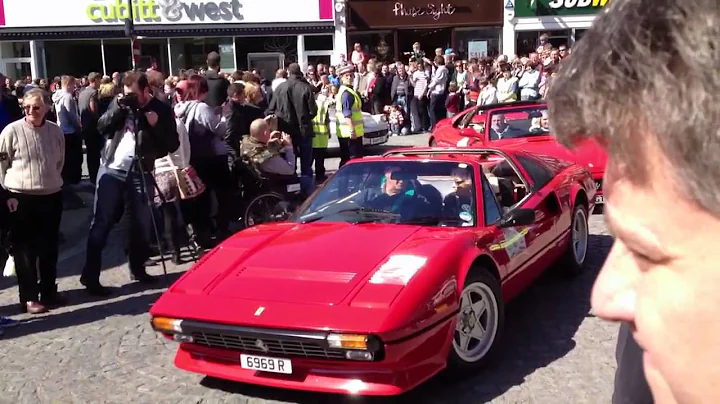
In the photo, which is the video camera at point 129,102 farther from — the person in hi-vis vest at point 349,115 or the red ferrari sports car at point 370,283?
the person in hi-vis vest at point 349,115

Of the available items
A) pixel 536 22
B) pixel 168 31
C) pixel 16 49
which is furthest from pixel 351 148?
pixel 16 49

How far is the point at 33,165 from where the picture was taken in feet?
19.6

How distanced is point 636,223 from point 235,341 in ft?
11.1

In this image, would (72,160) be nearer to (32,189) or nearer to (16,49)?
(32,189)

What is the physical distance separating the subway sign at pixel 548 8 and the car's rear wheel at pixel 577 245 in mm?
19117

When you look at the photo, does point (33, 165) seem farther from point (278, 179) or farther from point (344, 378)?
point (344, 378)

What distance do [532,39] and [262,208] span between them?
18.9m

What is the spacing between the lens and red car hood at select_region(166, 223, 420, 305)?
4.03 m

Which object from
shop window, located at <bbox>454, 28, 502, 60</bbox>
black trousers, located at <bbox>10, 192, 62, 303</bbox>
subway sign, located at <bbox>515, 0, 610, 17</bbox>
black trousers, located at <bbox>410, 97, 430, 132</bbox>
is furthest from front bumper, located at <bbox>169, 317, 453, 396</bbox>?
subway sign, located at <bbox>515, 0, 610, 17</bbox>

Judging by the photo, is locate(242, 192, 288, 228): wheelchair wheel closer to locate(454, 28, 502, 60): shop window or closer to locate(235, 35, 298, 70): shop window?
locate(235, 35, 298, 70): shop window

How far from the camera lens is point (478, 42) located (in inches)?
984

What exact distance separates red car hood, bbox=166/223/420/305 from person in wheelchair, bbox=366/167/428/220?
0.95 ft

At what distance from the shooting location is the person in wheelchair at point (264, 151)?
8.13m

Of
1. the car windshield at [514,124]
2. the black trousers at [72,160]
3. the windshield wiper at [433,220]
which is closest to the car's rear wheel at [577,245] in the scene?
the windshield wiper at [433,220]
